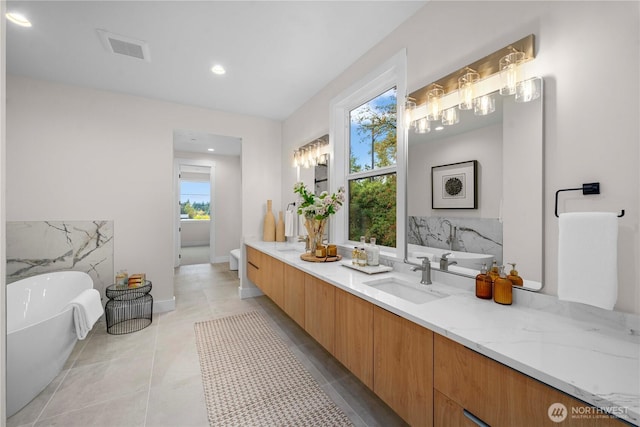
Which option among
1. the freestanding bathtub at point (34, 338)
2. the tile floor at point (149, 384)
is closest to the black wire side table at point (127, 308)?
the tile floor at point (149, 384)

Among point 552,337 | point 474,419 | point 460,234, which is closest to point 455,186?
point 460,234

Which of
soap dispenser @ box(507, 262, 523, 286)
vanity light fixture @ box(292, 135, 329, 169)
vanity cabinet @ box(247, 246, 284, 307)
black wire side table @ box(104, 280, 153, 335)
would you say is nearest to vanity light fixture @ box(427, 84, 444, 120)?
soap dispenser @ box(507, 262, 523, 286)

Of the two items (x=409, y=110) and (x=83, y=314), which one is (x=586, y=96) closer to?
(x=409, y=110)

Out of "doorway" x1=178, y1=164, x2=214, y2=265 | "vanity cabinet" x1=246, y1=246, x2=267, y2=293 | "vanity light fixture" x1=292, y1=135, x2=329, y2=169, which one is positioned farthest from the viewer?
"doorway" x1=178, y1=164, x2=214, y2=265

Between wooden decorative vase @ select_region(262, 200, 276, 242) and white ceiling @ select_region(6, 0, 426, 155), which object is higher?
white ceiling @ select_region(6, 0, 426, 155)

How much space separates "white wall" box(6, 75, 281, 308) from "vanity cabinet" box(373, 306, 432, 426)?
10.00ft

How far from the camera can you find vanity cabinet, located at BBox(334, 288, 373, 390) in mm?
1464

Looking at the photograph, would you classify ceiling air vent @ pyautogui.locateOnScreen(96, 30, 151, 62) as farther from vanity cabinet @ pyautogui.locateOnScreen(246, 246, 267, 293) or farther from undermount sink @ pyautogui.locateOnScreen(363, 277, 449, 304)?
undermount sink @ pyautogui.locateOnScreen(363, 277, 449, 304)

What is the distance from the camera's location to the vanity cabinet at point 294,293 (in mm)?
2219

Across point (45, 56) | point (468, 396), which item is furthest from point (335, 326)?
point (45, 56)

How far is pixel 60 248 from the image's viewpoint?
295 cm

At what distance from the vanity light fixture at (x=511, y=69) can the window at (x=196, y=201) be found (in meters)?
9.05

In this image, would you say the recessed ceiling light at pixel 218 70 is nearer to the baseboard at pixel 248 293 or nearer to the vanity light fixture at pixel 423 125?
the vanity light fixture at pixel 423 125

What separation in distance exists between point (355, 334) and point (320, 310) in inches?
16.5
